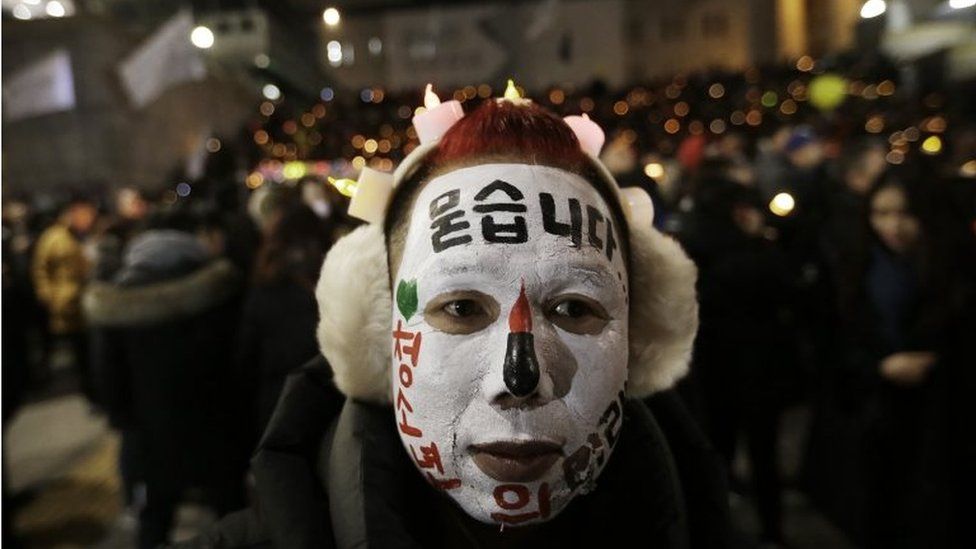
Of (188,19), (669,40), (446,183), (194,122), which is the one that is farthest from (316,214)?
(669,40)

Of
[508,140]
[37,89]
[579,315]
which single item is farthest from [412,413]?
[37,89]

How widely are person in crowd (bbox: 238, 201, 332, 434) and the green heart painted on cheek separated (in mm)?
2074

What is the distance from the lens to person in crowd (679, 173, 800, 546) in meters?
3.73

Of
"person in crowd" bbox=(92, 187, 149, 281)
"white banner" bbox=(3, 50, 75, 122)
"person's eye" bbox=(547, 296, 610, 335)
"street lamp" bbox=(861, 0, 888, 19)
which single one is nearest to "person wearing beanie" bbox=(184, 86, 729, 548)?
"person's eye" bbox=(547, 296, 610, 335)

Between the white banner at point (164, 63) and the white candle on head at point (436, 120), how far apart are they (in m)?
5.21

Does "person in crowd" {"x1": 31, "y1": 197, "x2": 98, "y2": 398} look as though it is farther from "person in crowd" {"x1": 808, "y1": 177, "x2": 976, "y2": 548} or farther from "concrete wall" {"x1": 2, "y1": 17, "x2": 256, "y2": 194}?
"person in crowd" {"x1": 808, "y1": 177, "x2": 976, "y2": 548}

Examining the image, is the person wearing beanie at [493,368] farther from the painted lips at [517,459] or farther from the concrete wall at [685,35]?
the concrete wall at [685,35]

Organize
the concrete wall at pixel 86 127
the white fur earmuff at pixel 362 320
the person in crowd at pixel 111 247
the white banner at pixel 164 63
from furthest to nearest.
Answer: the concrete wall at pixel 86 127, the white banner at pixel 164 63, the person in crowd at pixel 111 247, the white fur earmuff at pixel 362 320

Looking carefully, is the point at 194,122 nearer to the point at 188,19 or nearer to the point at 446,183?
the point at 188,19

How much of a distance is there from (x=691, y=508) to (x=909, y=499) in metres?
2.00

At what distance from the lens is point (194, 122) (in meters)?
15.5

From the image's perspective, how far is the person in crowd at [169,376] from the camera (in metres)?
3.62

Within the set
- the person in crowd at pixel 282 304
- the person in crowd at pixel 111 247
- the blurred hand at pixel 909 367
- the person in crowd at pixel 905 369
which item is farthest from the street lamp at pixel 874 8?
the person in crowd at pixel 282 304

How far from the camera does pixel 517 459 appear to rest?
1.24m
